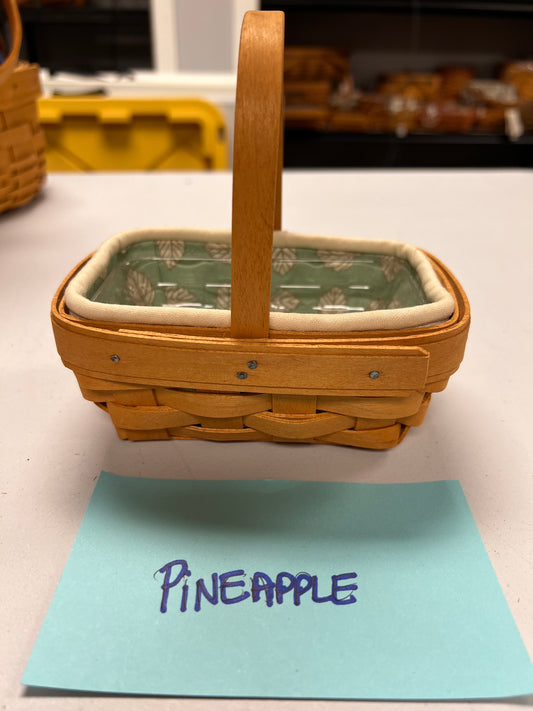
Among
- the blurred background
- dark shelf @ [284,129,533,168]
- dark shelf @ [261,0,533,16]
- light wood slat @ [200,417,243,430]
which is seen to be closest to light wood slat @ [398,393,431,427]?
light wood slat @ [200,417,243,430]

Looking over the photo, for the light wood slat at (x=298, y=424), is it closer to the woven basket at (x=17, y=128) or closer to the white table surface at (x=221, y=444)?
the white table surface at (x=221, y=444)

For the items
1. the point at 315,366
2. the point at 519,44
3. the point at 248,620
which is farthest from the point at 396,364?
the point at 519,44

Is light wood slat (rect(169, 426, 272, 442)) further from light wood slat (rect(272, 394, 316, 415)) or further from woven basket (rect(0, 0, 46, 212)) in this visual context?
woven basket (rect(0, 0, 46, 212))

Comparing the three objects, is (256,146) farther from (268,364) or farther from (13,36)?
(13,36)

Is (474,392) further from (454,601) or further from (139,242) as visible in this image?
(139,242)

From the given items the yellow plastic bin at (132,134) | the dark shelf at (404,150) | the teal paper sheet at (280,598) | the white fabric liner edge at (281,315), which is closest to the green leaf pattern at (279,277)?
the white fabric liner edge at (281,315)
